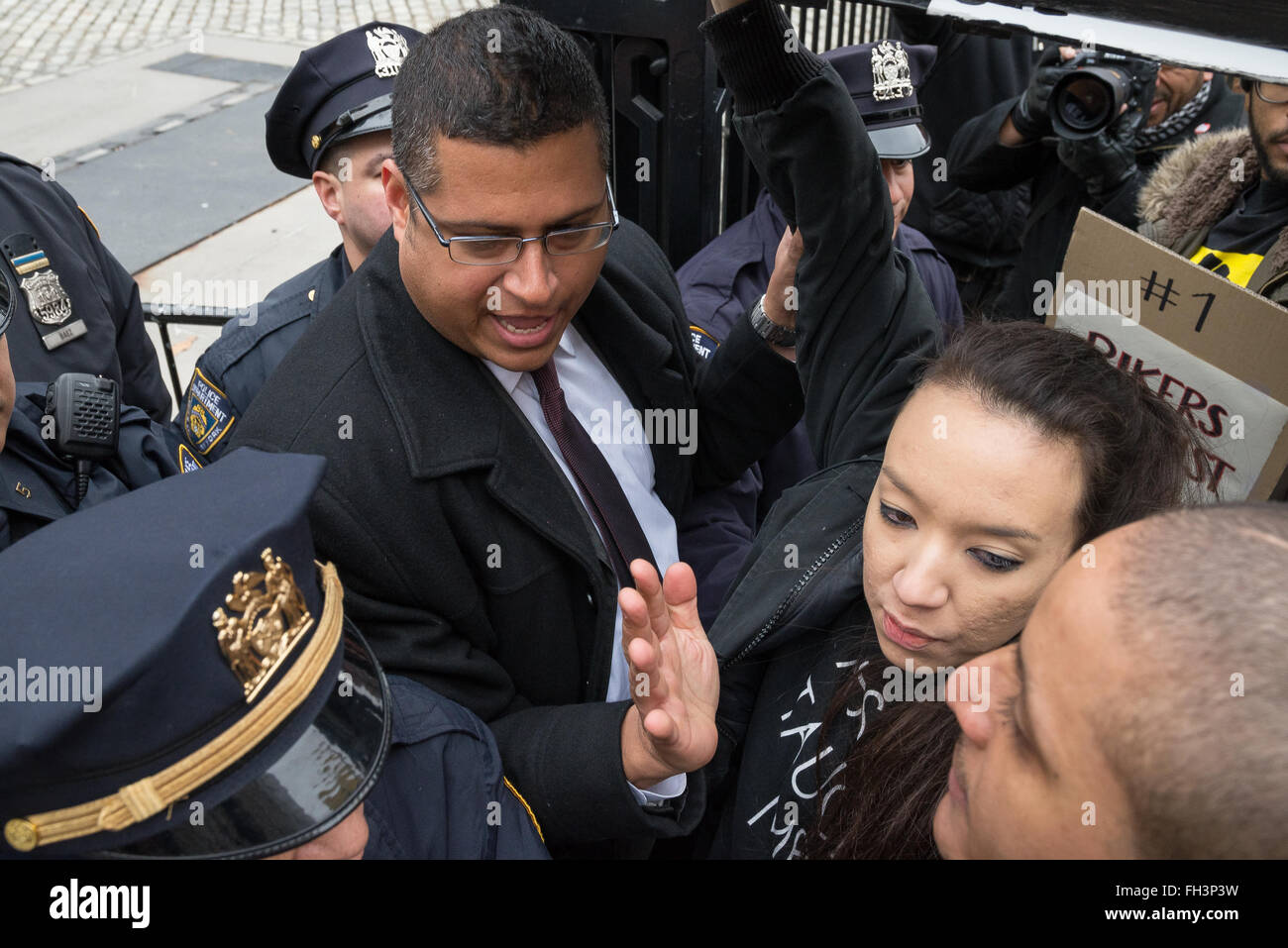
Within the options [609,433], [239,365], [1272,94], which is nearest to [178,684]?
[609,433]

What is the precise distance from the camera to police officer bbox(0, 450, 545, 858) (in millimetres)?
956

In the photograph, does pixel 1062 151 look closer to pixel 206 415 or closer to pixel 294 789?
pixel 206 415

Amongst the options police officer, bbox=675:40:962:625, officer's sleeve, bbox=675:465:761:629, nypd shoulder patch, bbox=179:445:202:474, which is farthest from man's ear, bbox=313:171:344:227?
officer's sleeve, bbox=675:465:761:629

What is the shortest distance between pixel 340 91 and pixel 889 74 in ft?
4.73

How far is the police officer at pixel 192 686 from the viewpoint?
956mm

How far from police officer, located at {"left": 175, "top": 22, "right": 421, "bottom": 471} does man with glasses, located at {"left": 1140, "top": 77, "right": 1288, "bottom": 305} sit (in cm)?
183

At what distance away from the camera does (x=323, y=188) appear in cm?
248

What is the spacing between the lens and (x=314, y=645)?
3.86 feet

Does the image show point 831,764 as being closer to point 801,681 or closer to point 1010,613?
point 801,681

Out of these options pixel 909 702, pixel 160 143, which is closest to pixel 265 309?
pixel 909 702

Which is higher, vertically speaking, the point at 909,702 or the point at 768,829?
the point at 909,702

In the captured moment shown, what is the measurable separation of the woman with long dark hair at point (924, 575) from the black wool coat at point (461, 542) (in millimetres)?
229

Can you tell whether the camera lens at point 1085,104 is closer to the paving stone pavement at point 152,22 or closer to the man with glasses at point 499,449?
the man with glasses at point 499,449

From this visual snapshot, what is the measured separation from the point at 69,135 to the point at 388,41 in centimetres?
563
